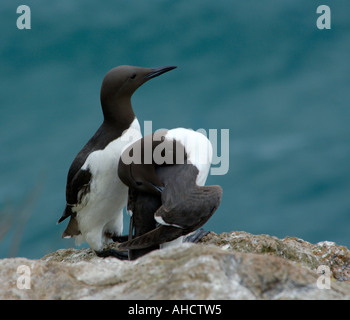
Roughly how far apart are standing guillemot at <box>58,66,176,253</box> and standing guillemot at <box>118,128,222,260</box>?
30.0 inches

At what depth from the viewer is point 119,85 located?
696 centimetres

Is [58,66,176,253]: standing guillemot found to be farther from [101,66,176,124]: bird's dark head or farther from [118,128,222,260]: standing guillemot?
[118,128,222,260]: standing guillemot

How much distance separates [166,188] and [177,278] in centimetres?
214

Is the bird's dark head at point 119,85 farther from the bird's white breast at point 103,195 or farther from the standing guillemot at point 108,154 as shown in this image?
the bird's white breast at point 103,195

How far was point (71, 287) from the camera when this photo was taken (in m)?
4.09

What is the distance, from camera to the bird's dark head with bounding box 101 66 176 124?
274 inches

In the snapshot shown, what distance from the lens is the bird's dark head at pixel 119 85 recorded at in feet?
22.8

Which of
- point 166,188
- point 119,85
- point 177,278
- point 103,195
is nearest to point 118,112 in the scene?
point 119,85

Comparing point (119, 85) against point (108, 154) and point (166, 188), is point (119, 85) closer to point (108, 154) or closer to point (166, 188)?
point (108, 154)

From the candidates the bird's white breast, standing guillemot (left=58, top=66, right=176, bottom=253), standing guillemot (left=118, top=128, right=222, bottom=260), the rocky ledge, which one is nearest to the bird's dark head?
standing guillemot (left=58, top=66, right=176, bottom=253)
